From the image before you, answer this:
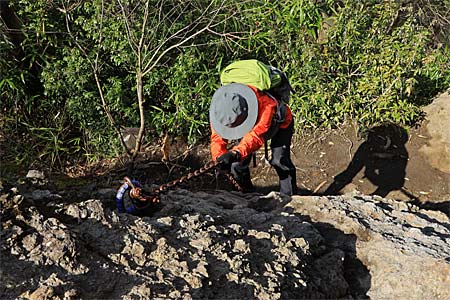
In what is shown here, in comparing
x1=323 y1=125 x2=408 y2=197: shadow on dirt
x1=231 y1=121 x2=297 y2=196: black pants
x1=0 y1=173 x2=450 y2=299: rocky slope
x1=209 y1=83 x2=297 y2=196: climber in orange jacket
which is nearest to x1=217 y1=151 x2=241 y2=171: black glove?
x1=209 y1=83 x2=297 y2=196: climber in orange jacket

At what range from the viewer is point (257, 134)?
11.3ft

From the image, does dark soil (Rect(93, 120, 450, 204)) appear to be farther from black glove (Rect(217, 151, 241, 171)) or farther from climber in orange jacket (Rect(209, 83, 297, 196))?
black glove (Rect(217, 151, 241, 171))

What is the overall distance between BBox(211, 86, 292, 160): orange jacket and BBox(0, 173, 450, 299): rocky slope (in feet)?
1.69

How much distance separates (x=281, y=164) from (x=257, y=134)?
0.78 m

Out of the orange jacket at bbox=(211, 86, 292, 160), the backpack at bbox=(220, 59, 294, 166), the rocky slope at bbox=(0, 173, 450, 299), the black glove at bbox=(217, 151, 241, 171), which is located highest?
the backpack at bbox=(220, 59, 294, 166)

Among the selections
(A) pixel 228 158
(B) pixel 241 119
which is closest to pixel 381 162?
(B) pixel 241 119

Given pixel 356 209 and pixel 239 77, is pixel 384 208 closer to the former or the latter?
pixel 356 209

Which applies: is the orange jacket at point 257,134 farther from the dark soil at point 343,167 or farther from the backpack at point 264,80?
the dark soil at point 343,167

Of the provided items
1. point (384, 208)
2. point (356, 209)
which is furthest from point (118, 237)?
point (384, 208)

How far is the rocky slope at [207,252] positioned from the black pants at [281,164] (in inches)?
41.3

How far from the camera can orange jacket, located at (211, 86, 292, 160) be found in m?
3.40

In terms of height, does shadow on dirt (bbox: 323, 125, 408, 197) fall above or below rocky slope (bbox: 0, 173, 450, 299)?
above

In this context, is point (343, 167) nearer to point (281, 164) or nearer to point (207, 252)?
point (281, 164)

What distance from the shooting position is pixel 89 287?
1901 mm
